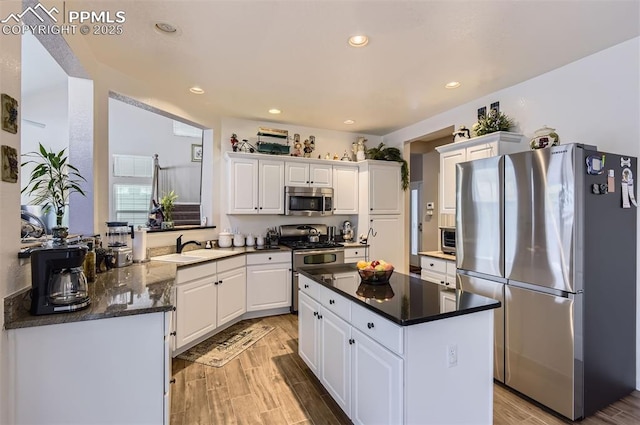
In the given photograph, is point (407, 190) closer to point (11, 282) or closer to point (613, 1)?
point (613, 1)

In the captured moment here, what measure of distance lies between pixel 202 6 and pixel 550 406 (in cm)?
356

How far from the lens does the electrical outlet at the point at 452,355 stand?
63.3 inches

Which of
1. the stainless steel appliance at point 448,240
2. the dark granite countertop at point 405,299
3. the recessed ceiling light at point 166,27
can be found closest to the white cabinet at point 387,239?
the stainless steel appliance at point 448,240

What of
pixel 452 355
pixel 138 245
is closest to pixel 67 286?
pixel 138 245

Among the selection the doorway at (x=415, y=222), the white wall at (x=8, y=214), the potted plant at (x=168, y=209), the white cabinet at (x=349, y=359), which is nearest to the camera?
the white wall at (x=8, y=214)

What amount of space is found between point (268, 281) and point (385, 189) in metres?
2.25

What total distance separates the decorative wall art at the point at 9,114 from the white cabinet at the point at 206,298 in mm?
1619

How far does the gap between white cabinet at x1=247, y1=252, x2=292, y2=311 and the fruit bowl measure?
2018mm

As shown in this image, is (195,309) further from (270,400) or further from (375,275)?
(375,275)

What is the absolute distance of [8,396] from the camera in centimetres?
134

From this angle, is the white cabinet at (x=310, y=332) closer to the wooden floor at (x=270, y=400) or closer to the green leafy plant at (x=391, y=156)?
the wooden floor at (x=270, y=400)

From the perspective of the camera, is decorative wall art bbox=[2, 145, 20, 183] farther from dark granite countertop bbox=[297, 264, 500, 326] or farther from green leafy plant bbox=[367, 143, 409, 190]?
green leafy plant bbox=[367, 143, 409, 190]

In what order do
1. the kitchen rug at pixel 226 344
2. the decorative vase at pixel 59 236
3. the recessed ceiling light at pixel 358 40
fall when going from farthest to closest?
1. the kitchen rug at pixel 226 344
2. the recessed ceiling light at pixel 358 40
3. the decorative vase at pixel 59 236

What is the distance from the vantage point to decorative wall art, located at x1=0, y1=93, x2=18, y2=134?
4.36 ft
